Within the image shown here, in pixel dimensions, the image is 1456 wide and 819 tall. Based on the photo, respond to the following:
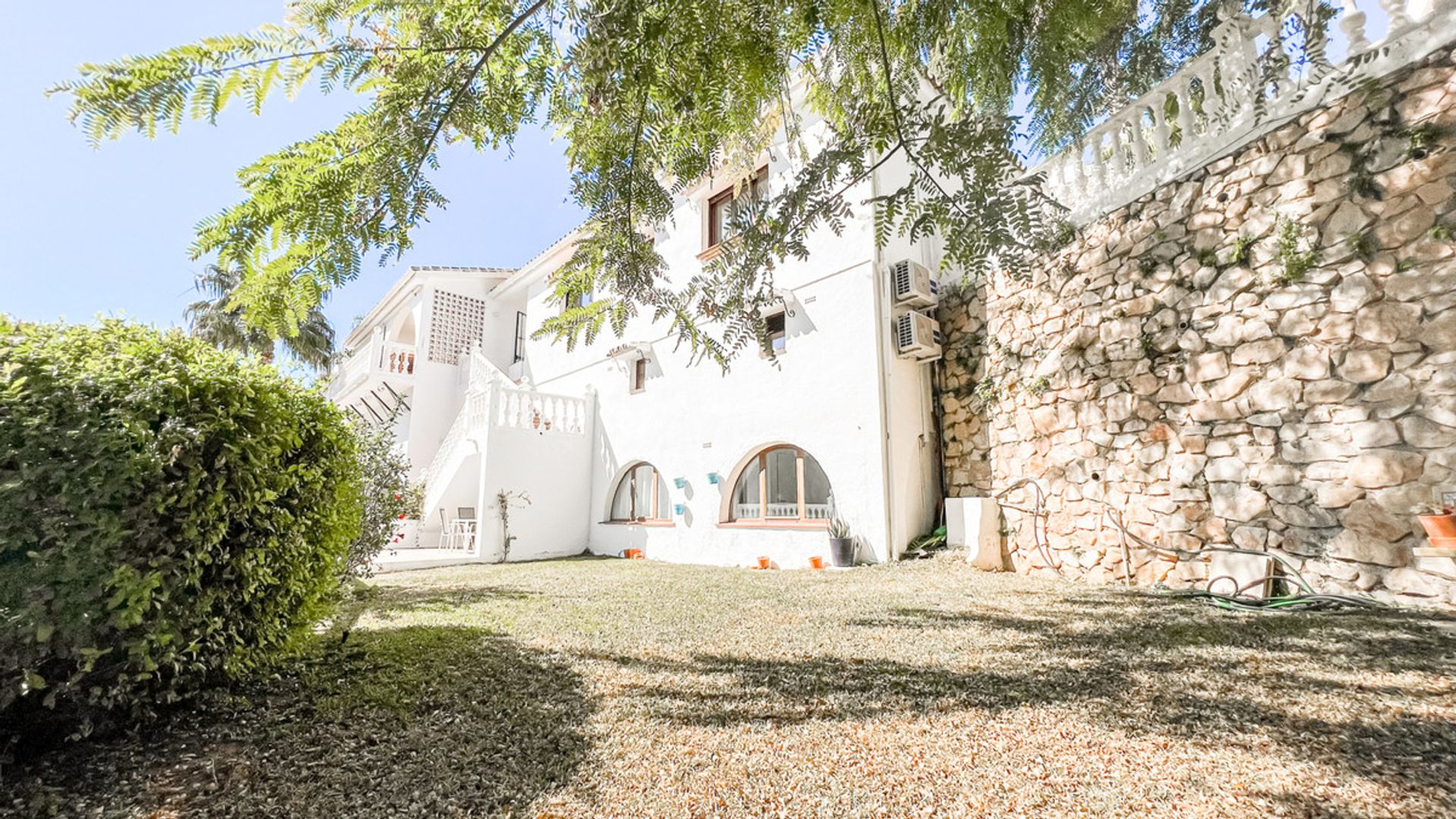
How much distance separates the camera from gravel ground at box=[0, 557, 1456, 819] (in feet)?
6.26

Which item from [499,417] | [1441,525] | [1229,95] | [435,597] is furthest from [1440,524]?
[499,417]

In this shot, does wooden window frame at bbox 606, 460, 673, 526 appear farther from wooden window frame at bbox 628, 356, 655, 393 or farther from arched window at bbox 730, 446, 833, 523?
arched window at bbox 730, 446, 833, 523

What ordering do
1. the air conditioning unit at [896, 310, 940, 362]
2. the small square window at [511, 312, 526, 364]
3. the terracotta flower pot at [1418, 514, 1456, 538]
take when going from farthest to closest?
the small square window at [511, 312, 526, 364], the air conditioning unit at [896, 310, 940, 362], the terracotta flower pot at [1418, 514, 1456, 538]

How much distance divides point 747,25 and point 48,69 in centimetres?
213

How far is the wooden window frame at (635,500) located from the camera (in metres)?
11.2

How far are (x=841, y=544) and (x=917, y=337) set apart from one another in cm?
315

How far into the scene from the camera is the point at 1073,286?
644 cm

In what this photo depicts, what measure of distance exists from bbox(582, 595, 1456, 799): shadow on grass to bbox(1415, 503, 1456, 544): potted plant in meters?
0.56

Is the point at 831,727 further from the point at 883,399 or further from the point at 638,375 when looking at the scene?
the point at 638,375

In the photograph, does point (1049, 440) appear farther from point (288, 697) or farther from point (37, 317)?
point (37, 317)

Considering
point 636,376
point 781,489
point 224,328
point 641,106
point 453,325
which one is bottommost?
point 781,489

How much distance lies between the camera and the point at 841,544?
773 centimetres

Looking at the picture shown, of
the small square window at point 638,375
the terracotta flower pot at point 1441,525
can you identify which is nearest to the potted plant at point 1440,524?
the terracotta flower pot at point 1441,525

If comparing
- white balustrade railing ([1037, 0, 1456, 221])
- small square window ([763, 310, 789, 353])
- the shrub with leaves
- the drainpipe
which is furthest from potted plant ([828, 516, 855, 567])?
the shrub with leaves
